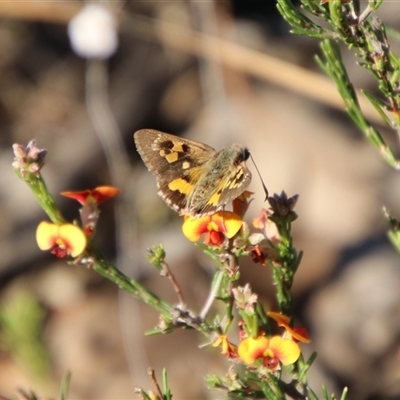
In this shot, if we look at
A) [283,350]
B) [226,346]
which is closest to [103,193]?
[226,346]

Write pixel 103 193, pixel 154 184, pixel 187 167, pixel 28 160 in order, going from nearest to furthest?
pixel 28 160
pixel 103 193
pixel 187 167
pixel 154 184

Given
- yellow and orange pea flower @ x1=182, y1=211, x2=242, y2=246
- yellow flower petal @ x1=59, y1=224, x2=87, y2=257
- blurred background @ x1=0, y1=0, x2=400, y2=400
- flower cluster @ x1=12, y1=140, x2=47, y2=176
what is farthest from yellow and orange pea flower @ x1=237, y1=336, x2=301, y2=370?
blurred background @ x1=0, y1=0, x2=400, y2=400

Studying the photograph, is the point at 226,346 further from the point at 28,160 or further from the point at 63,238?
the point at 28,160

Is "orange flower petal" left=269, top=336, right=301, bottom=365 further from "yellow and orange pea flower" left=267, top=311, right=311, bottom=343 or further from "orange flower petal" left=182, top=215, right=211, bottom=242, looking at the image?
"orange flower petal" left=182, top=215, right=211, bottom=242

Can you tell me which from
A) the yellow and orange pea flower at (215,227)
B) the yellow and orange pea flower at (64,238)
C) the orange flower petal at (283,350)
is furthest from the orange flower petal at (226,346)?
the yellow and orange pea flower at (64,238)

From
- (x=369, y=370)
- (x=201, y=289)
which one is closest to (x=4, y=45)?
(x=201, y=289)

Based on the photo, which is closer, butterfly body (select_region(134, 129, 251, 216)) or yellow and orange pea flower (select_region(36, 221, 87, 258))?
yellow and orange pea flower (select_region(36, 221, 87, 258))

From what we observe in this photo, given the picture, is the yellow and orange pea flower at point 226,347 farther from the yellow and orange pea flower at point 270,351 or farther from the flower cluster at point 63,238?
the flower cluster at point 63,238
